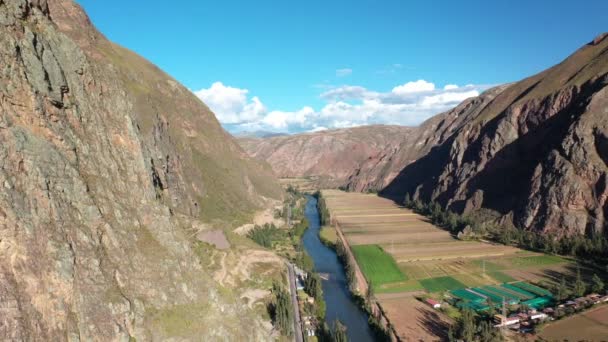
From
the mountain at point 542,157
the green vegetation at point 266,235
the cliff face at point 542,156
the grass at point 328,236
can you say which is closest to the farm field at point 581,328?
the mountain at point 542,157

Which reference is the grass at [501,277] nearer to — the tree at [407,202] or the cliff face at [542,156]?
the cliff face at [542,156]

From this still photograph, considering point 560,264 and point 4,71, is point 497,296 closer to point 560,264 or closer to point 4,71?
point 560,264

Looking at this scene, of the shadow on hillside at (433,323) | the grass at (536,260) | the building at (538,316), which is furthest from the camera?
the grass at (536,260)

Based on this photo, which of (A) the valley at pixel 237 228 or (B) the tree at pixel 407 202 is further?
(B) the tree at pixel 407 202

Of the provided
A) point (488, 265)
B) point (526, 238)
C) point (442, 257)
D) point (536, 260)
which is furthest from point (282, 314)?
point (526, 238)

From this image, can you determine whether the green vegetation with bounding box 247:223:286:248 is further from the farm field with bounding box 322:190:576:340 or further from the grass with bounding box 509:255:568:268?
the grass with bounding box 509:255:568:268

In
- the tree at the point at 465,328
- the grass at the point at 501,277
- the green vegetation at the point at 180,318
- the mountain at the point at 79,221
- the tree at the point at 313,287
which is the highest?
the mountain at the point at 79,221

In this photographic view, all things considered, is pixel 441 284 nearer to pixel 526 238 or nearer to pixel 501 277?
pixel 501 277

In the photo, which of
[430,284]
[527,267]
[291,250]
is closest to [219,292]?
[430,284]
